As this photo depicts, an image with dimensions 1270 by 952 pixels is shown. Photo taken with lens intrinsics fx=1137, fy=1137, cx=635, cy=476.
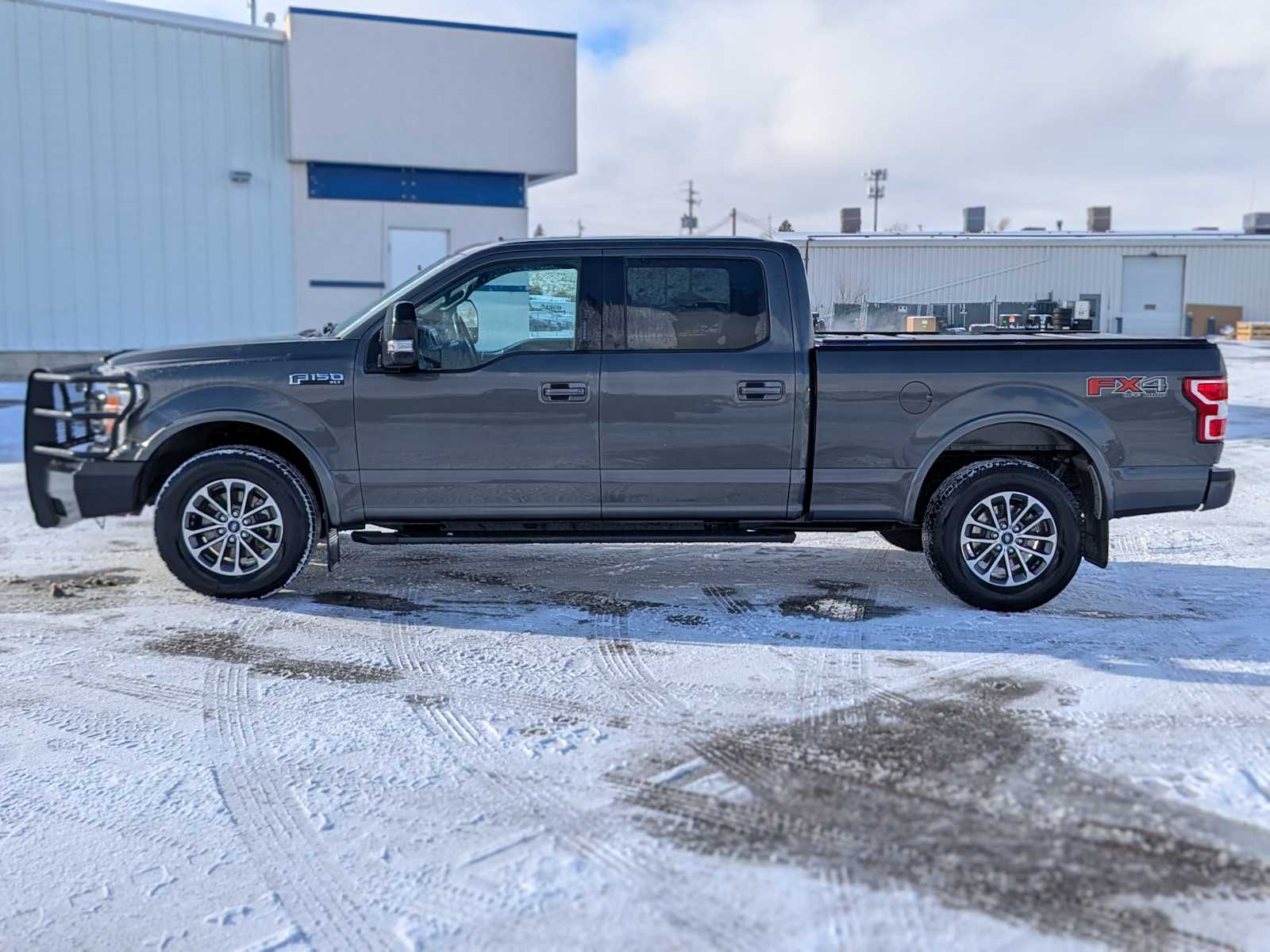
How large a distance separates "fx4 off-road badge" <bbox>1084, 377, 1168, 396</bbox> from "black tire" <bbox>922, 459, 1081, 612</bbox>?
1.75ft

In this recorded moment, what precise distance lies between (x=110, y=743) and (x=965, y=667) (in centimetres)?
Answer: 360

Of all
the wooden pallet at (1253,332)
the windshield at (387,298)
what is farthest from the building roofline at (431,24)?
the wooden pallet at (1253,332)

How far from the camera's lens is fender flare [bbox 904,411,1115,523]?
242 inches

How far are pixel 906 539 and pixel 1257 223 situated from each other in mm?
52493

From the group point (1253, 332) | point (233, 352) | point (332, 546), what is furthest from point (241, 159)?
point (1253, 332)

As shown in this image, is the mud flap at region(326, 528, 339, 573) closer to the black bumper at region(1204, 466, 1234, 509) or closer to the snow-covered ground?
the snow-covered ground

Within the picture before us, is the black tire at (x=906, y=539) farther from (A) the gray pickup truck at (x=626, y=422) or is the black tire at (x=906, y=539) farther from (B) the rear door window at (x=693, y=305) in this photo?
(B) the rear door window at (x=693, y=305)

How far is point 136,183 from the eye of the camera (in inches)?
790

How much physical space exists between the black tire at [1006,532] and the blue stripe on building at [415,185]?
17.2 metres

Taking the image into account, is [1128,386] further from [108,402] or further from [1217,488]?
[108,402]

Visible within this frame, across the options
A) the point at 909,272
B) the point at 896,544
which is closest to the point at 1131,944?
the point at 896,544

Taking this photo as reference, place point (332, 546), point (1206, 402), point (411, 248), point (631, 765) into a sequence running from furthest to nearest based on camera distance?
point (411, 248), point (332, 546), point (1206, 402), point (631, 765)

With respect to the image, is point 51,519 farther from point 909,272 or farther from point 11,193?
point 11,193

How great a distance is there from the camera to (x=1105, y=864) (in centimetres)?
329
